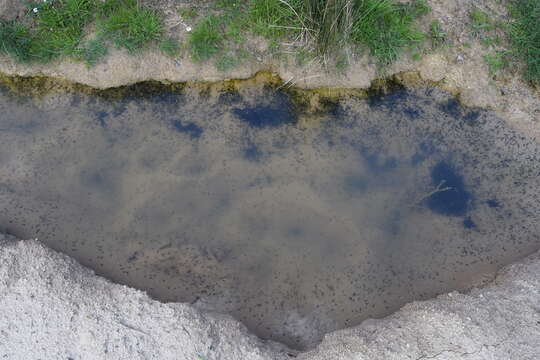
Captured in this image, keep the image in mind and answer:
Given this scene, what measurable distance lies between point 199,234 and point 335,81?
4.87 ft

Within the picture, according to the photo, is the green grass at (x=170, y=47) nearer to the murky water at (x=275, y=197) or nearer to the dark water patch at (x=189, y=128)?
the murky water at (x=275, y=197)

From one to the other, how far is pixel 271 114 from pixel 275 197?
25.6 inches

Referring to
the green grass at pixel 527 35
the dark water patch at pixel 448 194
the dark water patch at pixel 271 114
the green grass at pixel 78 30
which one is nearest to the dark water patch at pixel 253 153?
the dark water patch at pixel 271 114

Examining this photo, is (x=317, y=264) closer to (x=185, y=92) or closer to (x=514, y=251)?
(x=514, y=251)

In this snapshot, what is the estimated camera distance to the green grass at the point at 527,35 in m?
3.31

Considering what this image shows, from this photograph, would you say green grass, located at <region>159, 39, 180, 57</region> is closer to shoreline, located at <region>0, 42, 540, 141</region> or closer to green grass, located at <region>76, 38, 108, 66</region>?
shoreline, located at <region>0, 42, 540, 141</region>

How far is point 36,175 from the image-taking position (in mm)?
3047

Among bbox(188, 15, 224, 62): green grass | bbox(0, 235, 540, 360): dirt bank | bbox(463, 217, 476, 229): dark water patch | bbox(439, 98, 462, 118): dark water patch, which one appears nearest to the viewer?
bbox(0, 235, 540, 360): dirt bank

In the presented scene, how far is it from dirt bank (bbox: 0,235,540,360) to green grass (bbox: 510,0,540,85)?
1.62 meters

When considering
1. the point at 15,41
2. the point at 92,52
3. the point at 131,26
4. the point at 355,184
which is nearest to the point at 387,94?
the point at 355,184

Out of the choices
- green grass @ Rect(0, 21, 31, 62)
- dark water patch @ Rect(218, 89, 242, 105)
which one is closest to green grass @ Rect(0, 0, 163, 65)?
green grass @ Rect(0, 21, 31, 62)

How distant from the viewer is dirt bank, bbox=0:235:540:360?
2.29 m

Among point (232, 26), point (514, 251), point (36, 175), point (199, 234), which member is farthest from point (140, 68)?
point (514, 251)

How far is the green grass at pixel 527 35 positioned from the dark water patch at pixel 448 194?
93 cm
